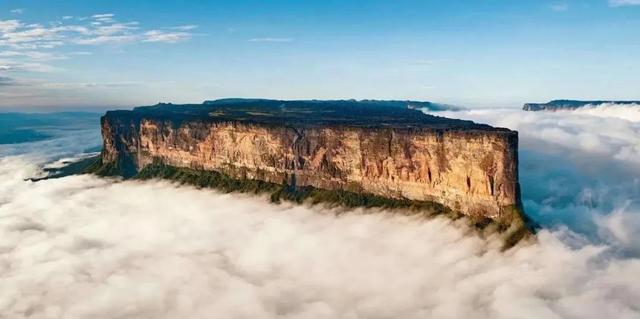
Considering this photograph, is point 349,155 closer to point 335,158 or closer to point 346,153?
point 346,153

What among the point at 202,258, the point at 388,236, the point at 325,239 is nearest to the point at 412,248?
the point at 388,236

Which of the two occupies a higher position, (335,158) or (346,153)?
(346,153)

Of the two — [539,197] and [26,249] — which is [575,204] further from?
[26,249]

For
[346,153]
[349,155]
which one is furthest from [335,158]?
[349,155]

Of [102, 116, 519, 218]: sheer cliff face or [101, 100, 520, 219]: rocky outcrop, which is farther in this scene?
[101, 100, 520, 219]: rocky outcrop

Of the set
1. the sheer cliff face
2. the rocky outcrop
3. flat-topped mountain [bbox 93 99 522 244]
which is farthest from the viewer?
flat-topped mountain [bbox 93 99 522 244]
